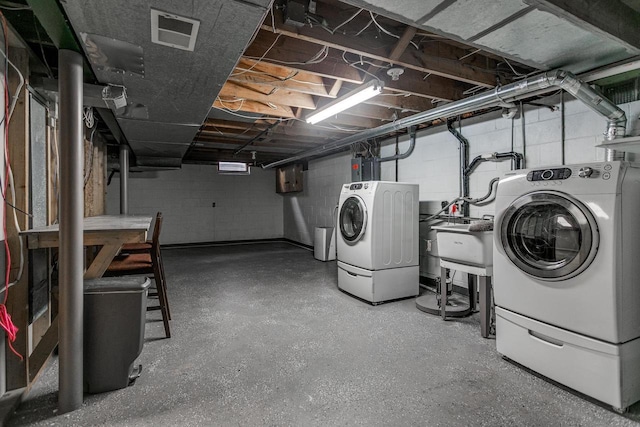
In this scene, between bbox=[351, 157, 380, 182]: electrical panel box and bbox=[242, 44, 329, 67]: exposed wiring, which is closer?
bbox=[242, 44, 329, 67]: exposed wiring

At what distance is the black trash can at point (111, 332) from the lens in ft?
6.10

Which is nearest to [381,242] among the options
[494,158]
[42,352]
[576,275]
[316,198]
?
[494,158]

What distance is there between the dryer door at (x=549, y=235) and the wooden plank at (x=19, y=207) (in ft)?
10.2

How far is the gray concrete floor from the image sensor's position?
65.5 inches

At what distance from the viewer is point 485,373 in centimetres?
208

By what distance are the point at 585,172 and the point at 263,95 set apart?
2.80 metres

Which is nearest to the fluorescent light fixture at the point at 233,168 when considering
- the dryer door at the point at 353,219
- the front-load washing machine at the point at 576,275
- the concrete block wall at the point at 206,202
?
the concrete block wall at the point at 206,202

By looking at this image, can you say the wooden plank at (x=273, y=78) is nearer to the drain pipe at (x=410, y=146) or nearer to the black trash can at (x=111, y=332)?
the drain pipe at (x=410, y=146)

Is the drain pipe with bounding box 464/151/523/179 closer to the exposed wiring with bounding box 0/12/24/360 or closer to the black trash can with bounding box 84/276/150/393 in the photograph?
the black trash can with bounding box 84/276/150/393

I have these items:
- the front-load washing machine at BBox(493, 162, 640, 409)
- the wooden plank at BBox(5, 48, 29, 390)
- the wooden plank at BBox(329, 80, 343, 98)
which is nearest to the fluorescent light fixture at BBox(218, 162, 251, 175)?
the wooden plank at BBox(329, 80, 343, 98)

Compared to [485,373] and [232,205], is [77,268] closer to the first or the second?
[485,373]

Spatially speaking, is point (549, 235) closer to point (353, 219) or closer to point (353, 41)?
point (353, 41)

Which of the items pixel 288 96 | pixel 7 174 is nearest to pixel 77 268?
pixel 7 174

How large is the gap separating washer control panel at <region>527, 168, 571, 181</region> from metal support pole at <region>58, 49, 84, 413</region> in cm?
279
